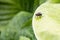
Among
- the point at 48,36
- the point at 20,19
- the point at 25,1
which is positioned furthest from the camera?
the point at 25,1

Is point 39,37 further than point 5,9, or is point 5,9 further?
point 5,9

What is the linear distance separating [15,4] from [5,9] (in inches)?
3.3

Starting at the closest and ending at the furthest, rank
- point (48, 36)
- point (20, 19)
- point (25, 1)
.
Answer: point (48, 36) → point (20, 19) → point (25, 1)

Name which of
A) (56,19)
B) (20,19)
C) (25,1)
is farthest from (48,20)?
(25,1)

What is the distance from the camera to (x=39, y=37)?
46 cm

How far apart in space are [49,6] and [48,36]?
14 centimetres

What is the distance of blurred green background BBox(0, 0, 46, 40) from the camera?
927mm

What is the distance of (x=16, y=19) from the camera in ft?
3.29

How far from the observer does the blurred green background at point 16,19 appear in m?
0.93

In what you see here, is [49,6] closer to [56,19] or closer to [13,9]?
[56,19]

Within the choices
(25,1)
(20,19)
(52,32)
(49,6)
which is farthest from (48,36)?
(25,1)

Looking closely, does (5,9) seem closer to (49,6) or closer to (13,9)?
(13,9)

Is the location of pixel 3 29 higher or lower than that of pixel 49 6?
lower

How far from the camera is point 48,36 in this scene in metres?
0.45
